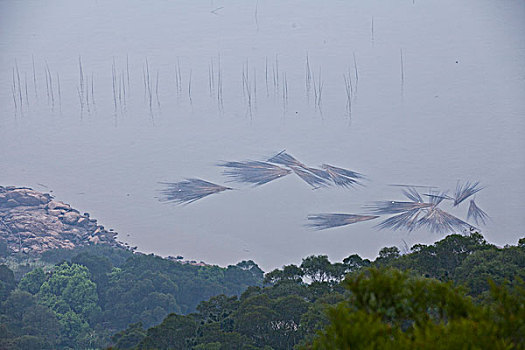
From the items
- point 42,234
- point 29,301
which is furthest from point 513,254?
point 42,234

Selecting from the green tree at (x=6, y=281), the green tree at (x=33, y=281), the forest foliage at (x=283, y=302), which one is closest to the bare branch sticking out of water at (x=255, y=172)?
the forest foliage at (x=283, y=302)

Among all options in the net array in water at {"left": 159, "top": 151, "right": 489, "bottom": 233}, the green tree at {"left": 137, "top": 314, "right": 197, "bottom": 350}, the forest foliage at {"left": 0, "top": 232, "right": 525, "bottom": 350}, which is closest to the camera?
the forest foliage at {"left": 0, "top": 232, "right": 525, "bottom": 350}

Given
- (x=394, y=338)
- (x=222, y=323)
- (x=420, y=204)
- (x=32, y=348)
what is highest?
(x=394, y=338)

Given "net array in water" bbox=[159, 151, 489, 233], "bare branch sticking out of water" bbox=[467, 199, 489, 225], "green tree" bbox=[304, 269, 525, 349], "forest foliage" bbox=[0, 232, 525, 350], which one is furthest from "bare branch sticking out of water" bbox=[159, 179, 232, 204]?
"green tree" bbox=[304, 269, 525, 349]

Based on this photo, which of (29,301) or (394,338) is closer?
(394,338)

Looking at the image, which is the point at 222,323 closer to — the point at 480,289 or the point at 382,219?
the point at 480,289

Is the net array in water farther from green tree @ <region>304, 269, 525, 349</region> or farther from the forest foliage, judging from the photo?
green tree @ <region>304, 269, 525, 349</region>

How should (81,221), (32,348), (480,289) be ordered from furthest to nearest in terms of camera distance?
(81,221) → (32,348) → (480,289)
